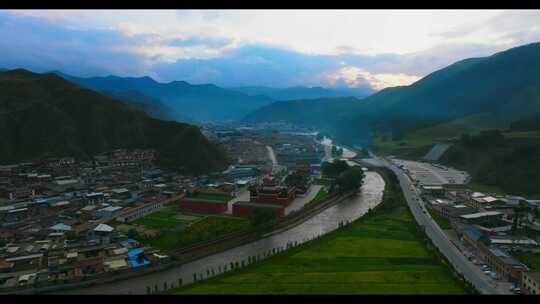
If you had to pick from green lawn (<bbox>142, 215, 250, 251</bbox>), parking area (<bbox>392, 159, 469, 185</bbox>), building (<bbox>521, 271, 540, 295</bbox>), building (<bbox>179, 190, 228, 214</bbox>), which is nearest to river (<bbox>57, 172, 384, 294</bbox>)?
green lawn (<bbox>142, 215, 250, 251</bbox>)

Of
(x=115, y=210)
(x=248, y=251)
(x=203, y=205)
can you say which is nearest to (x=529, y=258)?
(x=248, y=251)

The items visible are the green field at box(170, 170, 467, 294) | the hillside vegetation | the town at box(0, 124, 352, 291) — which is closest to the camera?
the green field at box(170, 170, 467, 294)

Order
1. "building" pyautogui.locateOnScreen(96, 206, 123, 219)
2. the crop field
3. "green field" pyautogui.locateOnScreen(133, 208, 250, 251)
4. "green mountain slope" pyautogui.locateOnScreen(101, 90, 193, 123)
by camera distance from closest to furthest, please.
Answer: "green field" pyautogui.locateOnScreen(133, 208, 250, 251)
"building" pyautogui.locateOnScreen(96, 206, 123, 219)
the crop field
"green mountain slope" pyautogui.locateOnScreen(101, 90, 193, 123)

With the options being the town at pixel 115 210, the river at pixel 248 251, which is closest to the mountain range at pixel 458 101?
the river at pixel 248 251

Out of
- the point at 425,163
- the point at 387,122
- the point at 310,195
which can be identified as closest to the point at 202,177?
the point at 310,195

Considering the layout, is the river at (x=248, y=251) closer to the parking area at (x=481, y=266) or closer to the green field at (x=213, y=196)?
the parking area at (x=481, y=266)

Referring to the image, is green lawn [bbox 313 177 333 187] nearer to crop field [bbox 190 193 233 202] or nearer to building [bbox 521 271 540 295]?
crop field [bbox 190 193 233 202]
